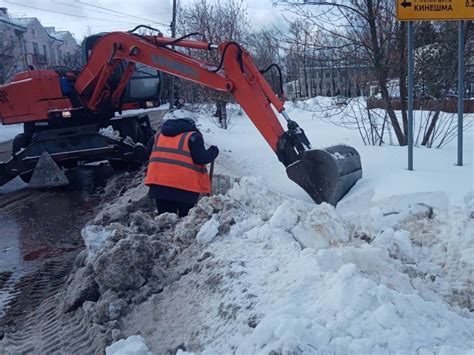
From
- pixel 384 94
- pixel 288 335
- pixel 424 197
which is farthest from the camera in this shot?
pixel 384 94

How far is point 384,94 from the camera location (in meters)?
10.5

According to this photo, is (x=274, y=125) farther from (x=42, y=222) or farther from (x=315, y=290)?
(x=315, y=290)

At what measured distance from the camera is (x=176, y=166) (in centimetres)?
595

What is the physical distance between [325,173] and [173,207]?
231 centimetres

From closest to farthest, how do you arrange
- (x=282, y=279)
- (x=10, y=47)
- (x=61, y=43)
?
(x=282, y=279) → (x=10, y=47) → (x=61, y=43)

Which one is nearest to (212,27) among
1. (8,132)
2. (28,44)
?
(8,132)

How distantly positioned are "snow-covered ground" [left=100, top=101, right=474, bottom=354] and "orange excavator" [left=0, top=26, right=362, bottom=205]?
80.8 inches

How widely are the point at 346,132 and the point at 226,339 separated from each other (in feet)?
38.1

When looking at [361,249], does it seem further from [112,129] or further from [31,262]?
Result: [112,129]

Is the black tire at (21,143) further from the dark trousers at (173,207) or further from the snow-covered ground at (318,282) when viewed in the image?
the snow-covered ground at (318,282)

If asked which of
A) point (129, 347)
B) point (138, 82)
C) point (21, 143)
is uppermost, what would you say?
point (138, 82)

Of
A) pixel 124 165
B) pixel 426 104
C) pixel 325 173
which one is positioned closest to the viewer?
pixel 325 173

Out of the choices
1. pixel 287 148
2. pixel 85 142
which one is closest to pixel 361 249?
pixel 287 148

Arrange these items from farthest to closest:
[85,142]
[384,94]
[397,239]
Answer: [85,142] < [384,94] < [397,239]
